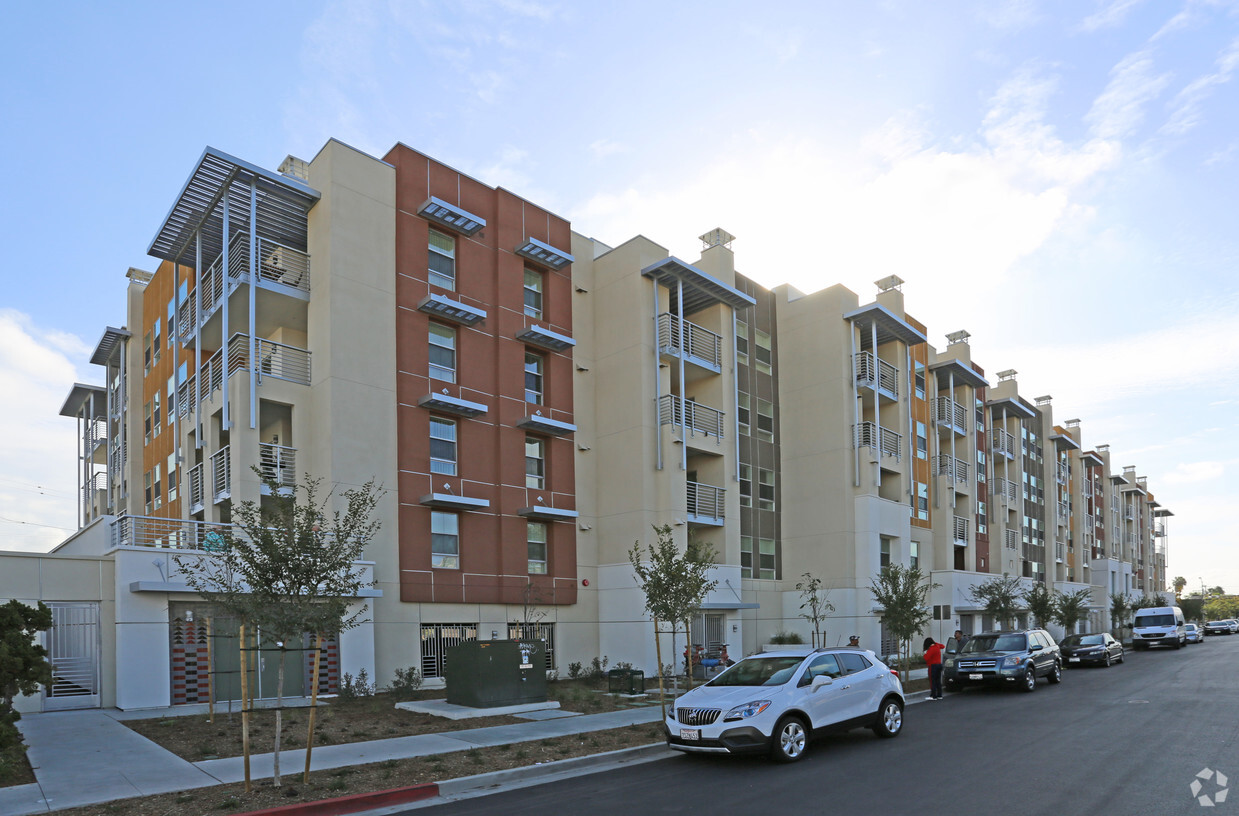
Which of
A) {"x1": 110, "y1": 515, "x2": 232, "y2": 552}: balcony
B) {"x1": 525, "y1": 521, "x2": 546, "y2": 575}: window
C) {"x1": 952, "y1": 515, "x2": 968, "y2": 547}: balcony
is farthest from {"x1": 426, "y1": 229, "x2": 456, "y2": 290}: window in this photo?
{"x1": 952, "y1": 515, "x2": 968, "y2": 547}: balcony

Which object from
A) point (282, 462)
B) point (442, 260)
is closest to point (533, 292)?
point (442, 260)

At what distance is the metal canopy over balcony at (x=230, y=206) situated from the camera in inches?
946

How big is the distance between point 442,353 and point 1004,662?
1929 cm

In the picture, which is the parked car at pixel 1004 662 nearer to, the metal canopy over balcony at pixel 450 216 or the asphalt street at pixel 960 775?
the asphalt street at pixel 960 775

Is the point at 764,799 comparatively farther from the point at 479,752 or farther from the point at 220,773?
the point at 220,773

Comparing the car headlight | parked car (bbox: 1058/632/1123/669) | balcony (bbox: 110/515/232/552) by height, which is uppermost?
balcony (bbox: 110/515/232/552)

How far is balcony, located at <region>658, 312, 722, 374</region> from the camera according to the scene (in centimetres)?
3209

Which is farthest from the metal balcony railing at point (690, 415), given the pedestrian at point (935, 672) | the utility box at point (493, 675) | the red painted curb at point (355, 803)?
the red painted curb at point (355, 803)

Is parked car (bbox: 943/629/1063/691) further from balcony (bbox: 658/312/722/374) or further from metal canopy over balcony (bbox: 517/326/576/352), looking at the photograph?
metal canopy over balcony (bbox: 517/326/576/352)

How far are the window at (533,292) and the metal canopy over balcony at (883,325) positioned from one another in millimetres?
14564

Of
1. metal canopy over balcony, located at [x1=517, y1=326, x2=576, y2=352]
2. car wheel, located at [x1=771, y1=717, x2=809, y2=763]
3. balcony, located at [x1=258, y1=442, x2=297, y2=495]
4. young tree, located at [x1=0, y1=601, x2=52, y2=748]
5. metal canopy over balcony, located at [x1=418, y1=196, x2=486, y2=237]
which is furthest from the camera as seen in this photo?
metal canopy over balcony, located at [x1=517, y1=326, x2=576, y2=352]

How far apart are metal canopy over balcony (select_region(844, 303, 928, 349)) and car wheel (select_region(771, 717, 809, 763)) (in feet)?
89.6

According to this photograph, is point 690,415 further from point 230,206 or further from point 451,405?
point 230,206

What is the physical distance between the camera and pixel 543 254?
101 feet
